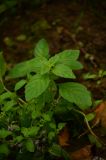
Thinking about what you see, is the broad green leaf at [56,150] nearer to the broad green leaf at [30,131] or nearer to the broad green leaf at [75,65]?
the broad green leaf at [30,131]

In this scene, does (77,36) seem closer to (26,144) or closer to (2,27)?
(2,27)

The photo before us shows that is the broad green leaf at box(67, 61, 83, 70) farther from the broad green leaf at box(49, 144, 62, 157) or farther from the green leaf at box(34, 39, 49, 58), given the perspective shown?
the broad green leaf at box(49, 144, 62, 157)

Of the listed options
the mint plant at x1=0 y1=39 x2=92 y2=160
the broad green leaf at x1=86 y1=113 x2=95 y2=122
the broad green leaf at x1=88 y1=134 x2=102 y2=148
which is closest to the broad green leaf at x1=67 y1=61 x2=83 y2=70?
the mint plant at x1=0 y1=39 x2=92 y2=160

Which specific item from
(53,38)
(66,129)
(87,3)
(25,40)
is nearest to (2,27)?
(25,40)

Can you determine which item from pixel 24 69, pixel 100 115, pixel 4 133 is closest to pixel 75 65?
pixel 24 69

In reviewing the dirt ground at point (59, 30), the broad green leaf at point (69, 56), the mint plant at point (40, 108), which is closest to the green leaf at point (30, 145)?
the mint plant at point (40, 108)
